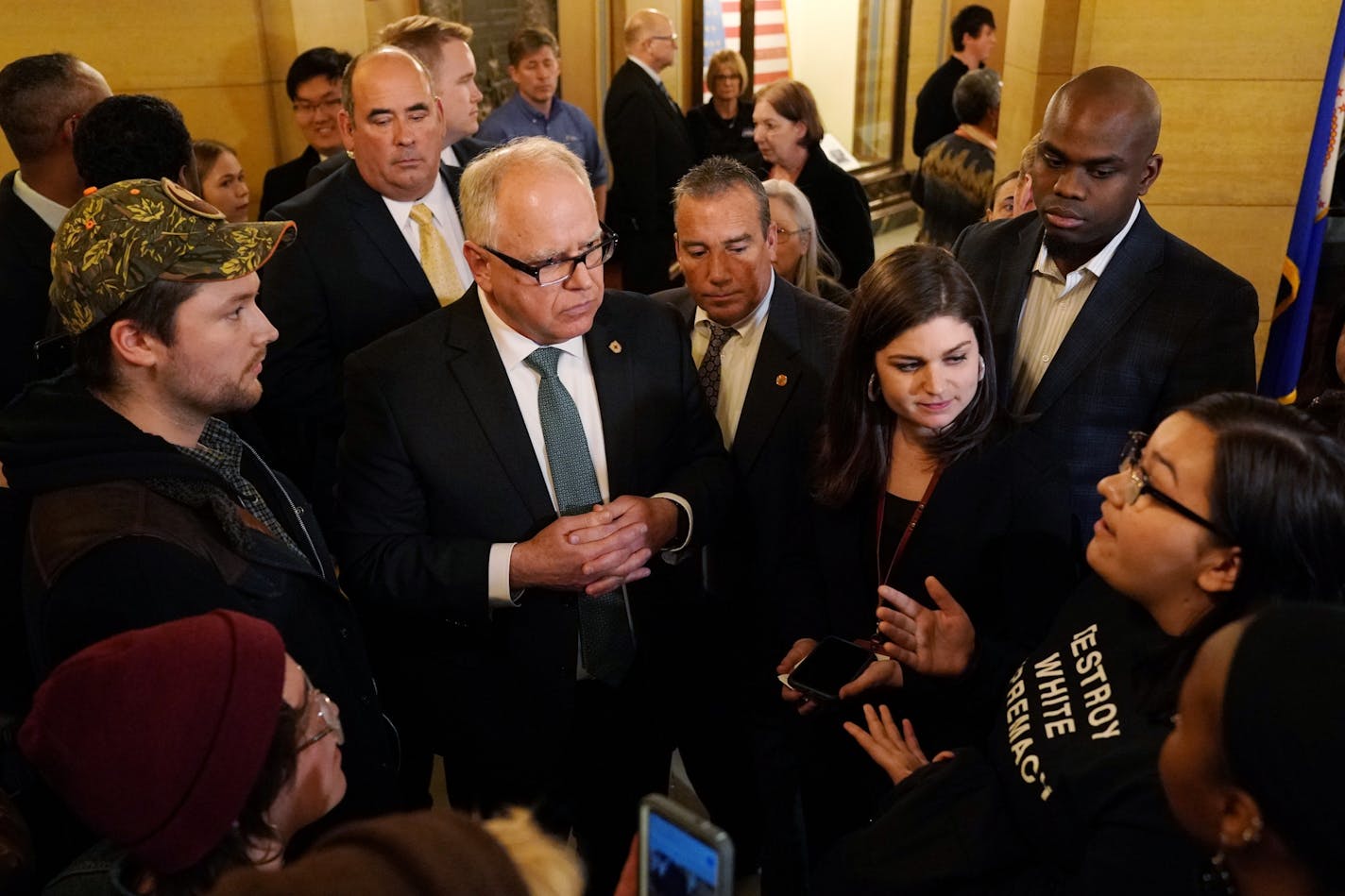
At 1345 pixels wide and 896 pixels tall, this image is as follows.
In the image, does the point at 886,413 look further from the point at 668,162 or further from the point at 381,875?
the point at 668,162

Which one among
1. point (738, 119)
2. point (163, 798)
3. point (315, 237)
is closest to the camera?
point (163, 798)

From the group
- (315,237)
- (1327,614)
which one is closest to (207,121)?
(315,237)

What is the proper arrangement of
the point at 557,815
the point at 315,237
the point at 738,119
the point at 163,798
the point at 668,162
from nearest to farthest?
the point at 163,798
the point at 557,815
the point at 315,237
the point at 668,162
the point at 738,119

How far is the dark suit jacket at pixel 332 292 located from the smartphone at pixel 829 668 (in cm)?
168

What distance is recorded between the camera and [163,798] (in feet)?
3.91

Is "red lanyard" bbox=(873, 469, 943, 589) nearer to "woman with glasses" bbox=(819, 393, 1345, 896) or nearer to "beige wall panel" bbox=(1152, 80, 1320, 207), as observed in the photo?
"woman with glasses" bbox=(819, 393, 1345, 896)

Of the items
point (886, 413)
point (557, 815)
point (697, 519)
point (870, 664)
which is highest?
point (886, 413)

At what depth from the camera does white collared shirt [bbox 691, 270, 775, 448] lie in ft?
9.19

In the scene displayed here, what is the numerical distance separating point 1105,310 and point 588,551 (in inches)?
54.9

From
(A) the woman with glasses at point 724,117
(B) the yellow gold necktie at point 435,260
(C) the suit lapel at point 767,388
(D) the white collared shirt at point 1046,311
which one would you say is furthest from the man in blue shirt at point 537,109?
(D) the white collared shirt at point 1046,311

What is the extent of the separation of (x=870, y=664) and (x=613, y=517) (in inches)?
23.8

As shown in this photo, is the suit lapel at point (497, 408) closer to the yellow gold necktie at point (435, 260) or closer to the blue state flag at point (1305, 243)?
the yellow gold necktie at point (435, 260)

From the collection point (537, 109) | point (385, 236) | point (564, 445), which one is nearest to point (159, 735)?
point (564, 445)

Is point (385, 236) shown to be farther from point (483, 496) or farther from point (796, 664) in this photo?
point (796, 664)
